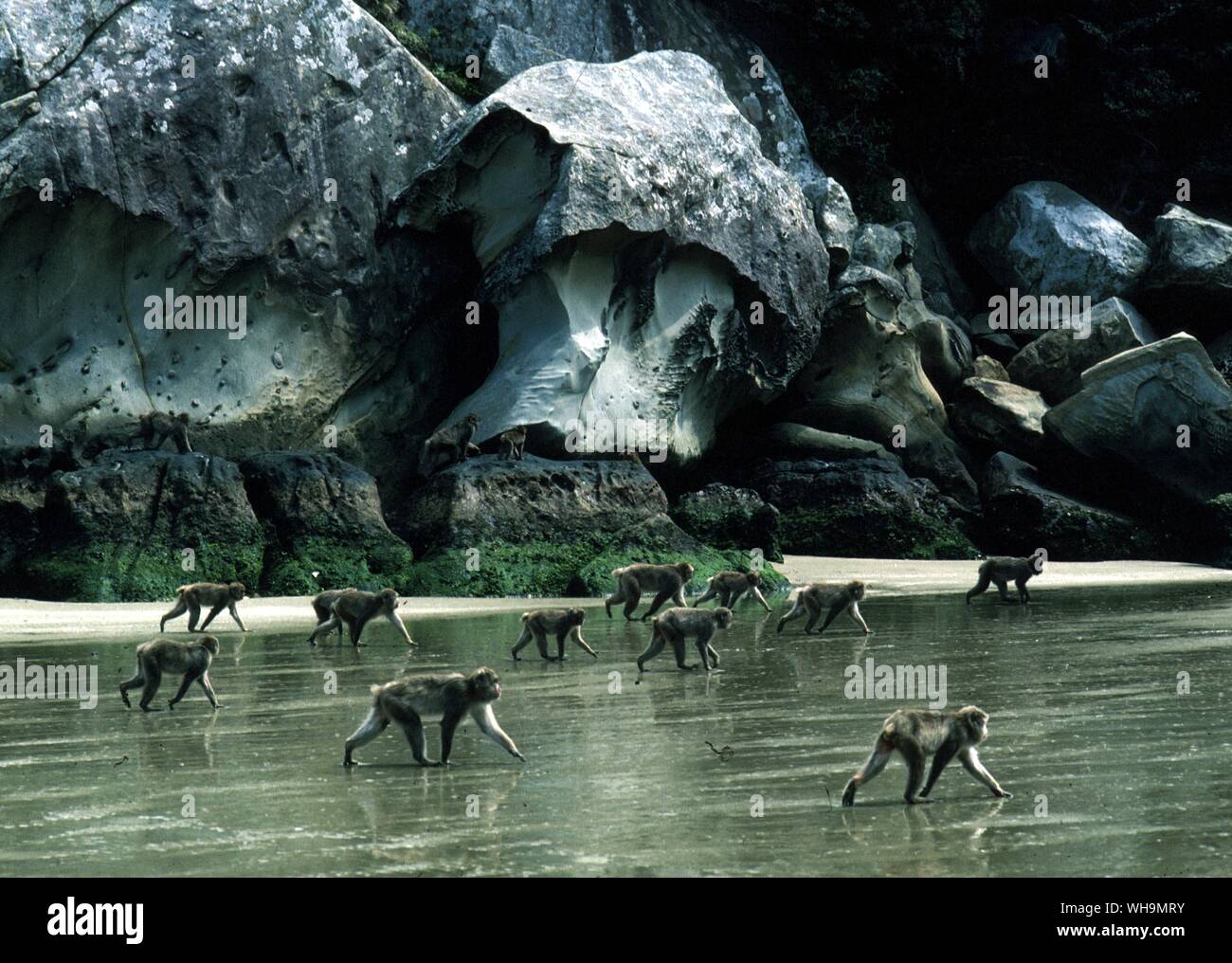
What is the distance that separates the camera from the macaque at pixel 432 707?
33.7ft

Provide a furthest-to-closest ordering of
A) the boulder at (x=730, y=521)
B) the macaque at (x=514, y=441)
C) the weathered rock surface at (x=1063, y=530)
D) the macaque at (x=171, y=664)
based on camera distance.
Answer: the weathered rock surface at (x=1063, y=530)
the boulder at (x=730, y=521)
the macaque at (x=514, y=441)
the macaque at (x=171, y=664)

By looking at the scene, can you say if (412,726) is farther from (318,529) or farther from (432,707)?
(318,529)

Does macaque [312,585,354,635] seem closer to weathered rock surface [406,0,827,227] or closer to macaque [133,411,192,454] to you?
macaque [133,411,192,454]

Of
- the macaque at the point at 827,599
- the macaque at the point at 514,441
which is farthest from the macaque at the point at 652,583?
the macaque at the point at 514,441

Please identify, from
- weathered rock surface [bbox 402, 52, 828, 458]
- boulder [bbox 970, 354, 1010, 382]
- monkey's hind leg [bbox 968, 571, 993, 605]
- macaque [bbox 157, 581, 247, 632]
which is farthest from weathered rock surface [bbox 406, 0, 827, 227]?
macaque [bbox 157, 581, 247, 632]

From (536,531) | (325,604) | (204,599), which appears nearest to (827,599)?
(325,604)

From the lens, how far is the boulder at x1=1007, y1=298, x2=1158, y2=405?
112 feet

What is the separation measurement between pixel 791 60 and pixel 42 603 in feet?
81.8

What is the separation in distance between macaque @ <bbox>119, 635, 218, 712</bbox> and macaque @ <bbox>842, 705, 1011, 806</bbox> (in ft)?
19.2

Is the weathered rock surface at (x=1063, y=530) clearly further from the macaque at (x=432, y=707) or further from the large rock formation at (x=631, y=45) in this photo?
the macaque at (x=432, y=707)

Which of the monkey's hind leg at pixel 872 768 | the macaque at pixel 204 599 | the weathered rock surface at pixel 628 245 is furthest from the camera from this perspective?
the weathered rock surface at pixel 628 245

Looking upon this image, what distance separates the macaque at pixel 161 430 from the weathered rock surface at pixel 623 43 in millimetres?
10444

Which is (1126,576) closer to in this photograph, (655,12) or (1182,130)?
(655,12)

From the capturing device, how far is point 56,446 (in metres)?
23.5
